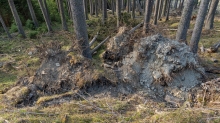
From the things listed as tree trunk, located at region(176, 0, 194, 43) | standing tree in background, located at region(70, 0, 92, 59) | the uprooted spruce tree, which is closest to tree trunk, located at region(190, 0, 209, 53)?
tree trunk, located at region(176, 0, 194, 43)

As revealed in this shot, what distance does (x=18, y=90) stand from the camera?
4805mm

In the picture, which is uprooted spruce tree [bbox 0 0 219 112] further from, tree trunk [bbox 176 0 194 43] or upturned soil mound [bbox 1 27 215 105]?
tree trunk [bbox 176 0 194 43]

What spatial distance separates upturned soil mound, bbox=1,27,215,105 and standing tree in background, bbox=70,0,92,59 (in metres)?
0.72

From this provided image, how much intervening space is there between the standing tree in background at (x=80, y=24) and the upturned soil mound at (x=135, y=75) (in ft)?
2.37

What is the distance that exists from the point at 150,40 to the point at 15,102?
500 centimetres

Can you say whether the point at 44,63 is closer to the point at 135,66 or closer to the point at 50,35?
the point at 135,66

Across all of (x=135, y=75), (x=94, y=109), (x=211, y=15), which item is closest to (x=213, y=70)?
(x=135, y=75)

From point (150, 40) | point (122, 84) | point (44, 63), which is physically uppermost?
point (150, 40)

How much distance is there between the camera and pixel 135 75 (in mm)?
5672

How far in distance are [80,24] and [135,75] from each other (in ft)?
9.58

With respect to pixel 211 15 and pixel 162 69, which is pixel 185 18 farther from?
pixel 211 15

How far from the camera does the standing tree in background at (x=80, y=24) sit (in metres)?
5.53

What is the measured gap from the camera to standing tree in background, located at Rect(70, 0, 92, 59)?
18.1 feet

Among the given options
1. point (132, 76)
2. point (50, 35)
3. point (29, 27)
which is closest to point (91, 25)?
point (50, 35)
